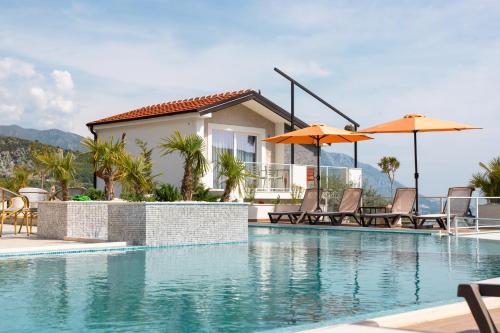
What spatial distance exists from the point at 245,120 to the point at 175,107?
8.57ft

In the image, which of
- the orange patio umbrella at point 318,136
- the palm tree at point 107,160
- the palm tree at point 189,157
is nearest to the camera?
the palm tree at point 189,157

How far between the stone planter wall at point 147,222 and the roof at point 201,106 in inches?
348

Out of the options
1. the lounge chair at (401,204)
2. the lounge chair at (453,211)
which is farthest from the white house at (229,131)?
the lounge chair at (453,211)

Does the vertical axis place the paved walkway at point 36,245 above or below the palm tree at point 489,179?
below

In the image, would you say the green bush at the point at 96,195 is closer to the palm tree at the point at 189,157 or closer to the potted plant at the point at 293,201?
the palm tree at the point at 189,157

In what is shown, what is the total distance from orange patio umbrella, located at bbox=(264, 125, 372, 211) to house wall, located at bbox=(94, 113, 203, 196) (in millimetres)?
3145

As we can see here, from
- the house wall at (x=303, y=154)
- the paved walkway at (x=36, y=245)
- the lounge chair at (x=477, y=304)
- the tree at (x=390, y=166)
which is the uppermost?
the tree at (x=390, y=166)

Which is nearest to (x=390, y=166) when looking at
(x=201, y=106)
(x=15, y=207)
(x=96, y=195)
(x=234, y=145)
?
(x=234, y=145)

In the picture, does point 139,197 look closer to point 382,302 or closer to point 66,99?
point 382,302

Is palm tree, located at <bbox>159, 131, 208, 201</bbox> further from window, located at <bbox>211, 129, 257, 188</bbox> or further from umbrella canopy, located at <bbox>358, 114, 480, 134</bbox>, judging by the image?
window, located at <bbox>211, 129, 257, 188</bbox>

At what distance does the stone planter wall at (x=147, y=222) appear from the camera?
12.7m

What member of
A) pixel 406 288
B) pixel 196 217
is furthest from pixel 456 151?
pixel 406 288

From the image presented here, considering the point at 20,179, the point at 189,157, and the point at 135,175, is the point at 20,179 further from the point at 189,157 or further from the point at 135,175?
the point at 189,157

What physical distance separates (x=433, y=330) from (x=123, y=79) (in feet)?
58.8
